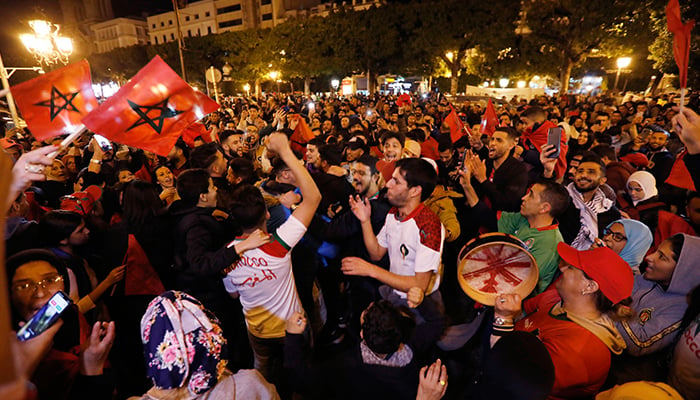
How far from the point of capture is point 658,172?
19.4 feet

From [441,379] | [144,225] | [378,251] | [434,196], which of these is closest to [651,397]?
[441,379]

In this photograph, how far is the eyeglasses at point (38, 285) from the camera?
79.0 inches

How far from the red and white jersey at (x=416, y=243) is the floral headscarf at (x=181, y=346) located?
1620mm

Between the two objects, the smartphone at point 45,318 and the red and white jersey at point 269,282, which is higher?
the smartphone at point 45,318

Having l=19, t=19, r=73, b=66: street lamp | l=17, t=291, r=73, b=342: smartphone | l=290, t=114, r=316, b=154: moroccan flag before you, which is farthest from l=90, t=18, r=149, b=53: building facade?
l=17, t=291, r=73, b=342: smartphone

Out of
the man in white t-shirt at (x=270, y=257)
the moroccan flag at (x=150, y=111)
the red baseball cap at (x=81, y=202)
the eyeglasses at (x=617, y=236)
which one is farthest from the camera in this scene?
the red baseball cap at (x=81, y=202)

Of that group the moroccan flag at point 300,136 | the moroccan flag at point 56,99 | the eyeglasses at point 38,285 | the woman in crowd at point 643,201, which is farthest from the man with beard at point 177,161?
the woman in crowd at point 643,201

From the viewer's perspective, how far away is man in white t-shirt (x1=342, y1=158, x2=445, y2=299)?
8.77ft

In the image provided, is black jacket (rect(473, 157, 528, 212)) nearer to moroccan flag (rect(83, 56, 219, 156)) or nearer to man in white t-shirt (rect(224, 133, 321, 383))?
man in white t-shirt (rect(224, 133, 321, 383))

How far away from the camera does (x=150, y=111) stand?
3.06 metres

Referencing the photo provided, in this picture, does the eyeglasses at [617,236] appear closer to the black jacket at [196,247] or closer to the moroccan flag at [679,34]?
the moroccan flag at [679,34]

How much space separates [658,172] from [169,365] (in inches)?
306

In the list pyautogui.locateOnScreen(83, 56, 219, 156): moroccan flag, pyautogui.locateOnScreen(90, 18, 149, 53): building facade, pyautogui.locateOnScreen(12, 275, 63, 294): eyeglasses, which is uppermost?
pyautogui.locateOnScreen(90, 18, 149, 53): building facade

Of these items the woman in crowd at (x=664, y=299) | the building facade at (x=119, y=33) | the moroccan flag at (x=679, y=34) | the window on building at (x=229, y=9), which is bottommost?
the woman in crowd at (x=664, y=299)
